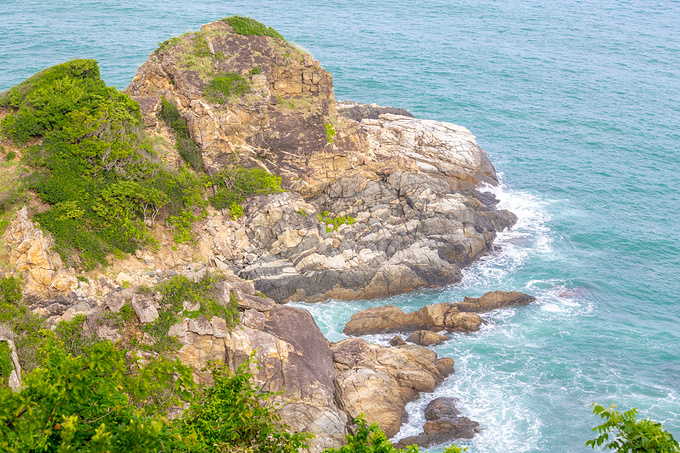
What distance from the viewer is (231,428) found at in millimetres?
15586

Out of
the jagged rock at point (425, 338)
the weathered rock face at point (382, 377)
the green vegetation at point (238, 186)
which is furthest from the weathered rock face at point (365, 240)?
the weathered rock face at point (382, 377)

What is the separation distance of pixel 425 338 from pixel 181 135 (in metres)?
28.5

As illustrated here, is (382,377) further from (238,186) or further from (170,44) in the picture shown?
(170,44)

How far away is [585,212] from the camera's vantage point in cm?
6084

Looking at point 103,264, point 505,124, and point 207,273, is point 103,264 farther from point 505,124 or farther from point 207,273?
point 505,124

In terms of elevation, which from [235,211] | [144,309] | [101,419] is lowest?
[144,309]

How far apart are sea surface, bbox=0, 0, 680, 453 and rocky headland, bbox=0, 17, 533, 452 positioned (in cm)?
220

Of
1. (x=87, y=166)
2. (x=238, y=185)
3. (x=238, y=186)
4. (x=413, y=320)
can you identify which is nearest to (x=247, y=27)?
(x=238, y=185)

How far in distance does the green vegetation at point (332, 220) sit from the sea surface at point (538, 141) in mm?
7734

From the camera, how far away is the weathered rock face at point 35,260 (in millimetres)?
34625

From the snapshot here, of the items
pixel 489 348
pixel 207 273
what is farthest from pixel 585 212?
pixel 207 273

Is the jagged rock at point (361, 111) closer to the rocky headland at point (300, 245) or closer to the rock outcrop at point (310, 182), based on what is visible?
the rocky headland at point (300, 245)

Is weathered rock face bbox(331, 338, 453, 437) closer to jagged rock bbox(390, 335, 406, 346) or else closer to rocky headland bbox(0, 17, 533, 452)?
rocky headland bbox(0, 17, 533, 452)

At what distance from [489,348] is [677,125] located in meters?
55.6
